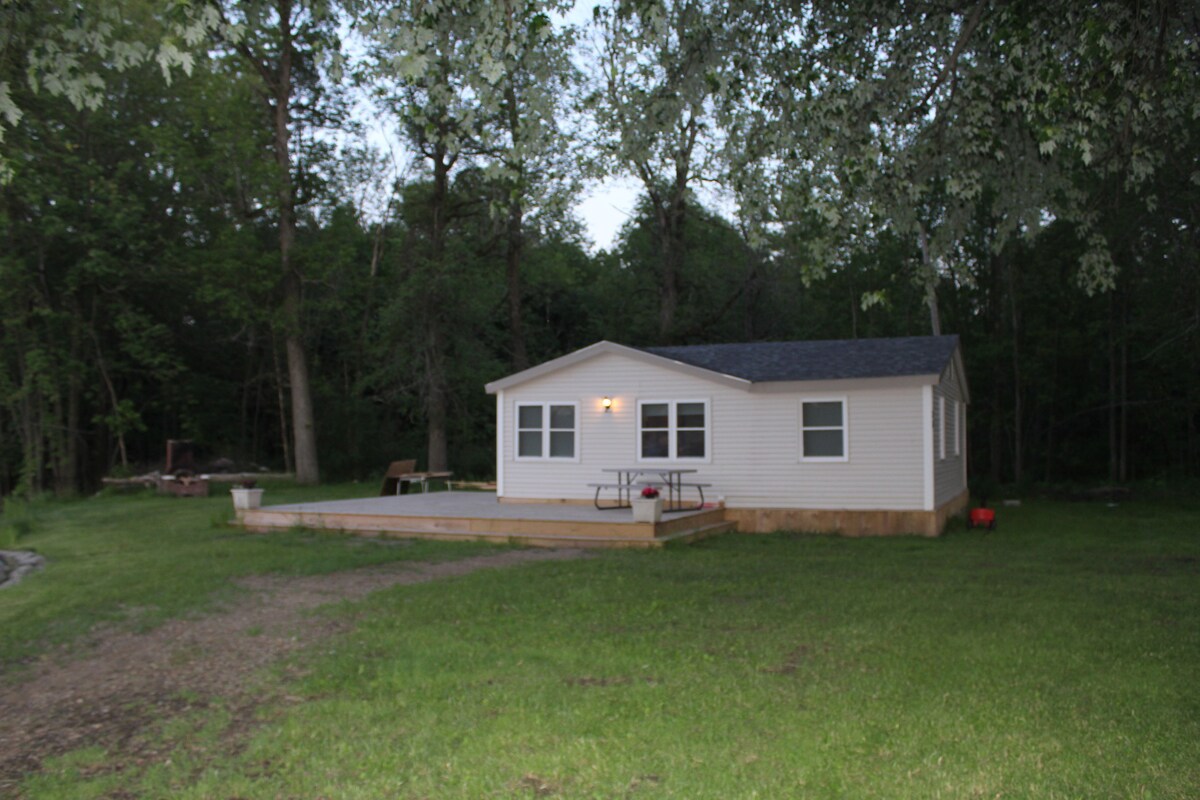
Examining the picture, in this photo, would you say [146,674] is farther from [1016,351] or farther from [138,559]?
[1016,351]

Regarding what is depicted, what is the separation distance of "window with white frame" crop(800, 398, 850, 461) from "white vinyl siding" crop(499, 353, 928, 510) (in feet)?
0.25

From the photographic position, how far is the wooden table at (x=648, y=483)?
14570 mm

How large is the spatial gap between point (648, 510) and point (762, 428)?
3305mm

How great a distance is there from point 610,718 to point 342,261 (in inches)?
753

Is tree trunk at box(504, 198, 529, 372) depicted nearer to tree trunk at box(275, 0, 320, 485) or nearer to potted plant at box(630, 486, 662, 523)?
tree trunk at box(275, 0, 320, 485)

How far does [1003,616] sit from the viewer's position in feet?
22.9

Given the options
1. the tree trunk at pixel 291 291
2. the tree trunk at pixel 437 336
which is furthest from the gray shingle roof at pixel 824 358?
the tree trunk at pixel 291 291

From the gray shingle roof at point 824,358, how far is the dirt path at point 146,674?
8.11 meters

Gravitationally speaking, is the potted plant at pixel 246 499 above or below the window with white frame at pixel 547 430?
below

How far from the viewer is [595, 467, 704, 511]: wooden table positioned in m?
14.6

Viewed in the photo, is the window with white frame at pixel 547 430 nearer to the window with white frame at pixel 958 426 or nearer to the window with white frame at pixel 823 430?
the window with white frame at pixel 823 430

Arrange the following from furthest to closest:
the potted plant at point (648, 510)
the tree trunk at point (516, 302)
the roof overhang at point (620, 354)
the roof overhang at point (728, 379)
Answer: the tree trunk at point (516, 302), the roof overhang at point (620, 354), the roof overhang at point (728, 379), the potted plant at point (648, 510)

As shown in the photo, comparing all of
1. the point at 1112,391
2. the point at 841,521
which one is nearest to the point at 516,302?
the point at 841,521

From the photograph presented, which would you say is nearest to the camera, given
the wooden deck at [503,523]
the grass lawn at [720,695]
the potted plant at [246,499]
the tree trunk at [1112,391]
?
the grass lawn at [720,695]
